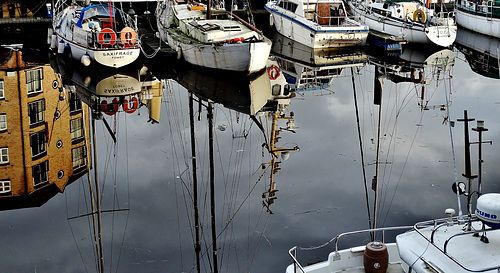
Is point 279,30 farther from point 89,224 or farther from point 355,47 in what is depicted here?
point 89,224

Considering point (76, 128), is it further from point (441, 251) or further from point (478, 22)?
point (478, 22)

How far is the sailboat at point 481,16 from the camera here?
42219 mm

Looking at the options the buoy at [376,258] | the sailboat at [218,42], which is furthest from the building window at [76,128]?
the buoy at [376,258]

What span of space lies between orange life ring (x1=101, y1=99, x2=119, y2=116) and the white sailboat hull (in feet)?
79.1

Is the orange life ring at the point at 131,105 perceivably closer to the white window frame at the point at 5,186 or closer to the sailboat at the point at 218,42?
the sailboat at the point at 218,42

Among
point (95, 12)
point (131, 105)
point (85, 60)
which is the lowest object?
point (131, 105)

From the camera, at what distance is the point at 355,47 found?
126ft

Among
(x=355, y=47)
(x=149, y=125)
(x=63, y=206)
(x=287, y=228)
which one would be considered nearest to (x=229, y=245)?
(x=287, y=228)

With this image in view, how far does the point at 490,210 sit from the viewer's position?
37.1ft

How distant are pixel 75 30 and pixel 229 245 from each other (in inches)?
731

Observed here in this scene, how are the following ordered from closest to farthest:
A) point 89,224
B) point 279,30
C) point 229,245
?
point 229,245, point 89,224, point 279,30

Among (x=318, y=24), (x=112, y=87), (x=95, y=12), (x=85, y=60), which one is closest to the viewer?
(x=112, y=87)

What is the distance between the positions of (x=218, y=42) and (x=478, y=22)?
20.0 meters

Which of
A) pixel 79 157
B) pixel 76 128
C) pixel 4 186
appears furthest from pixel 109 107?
pixel 4 186
